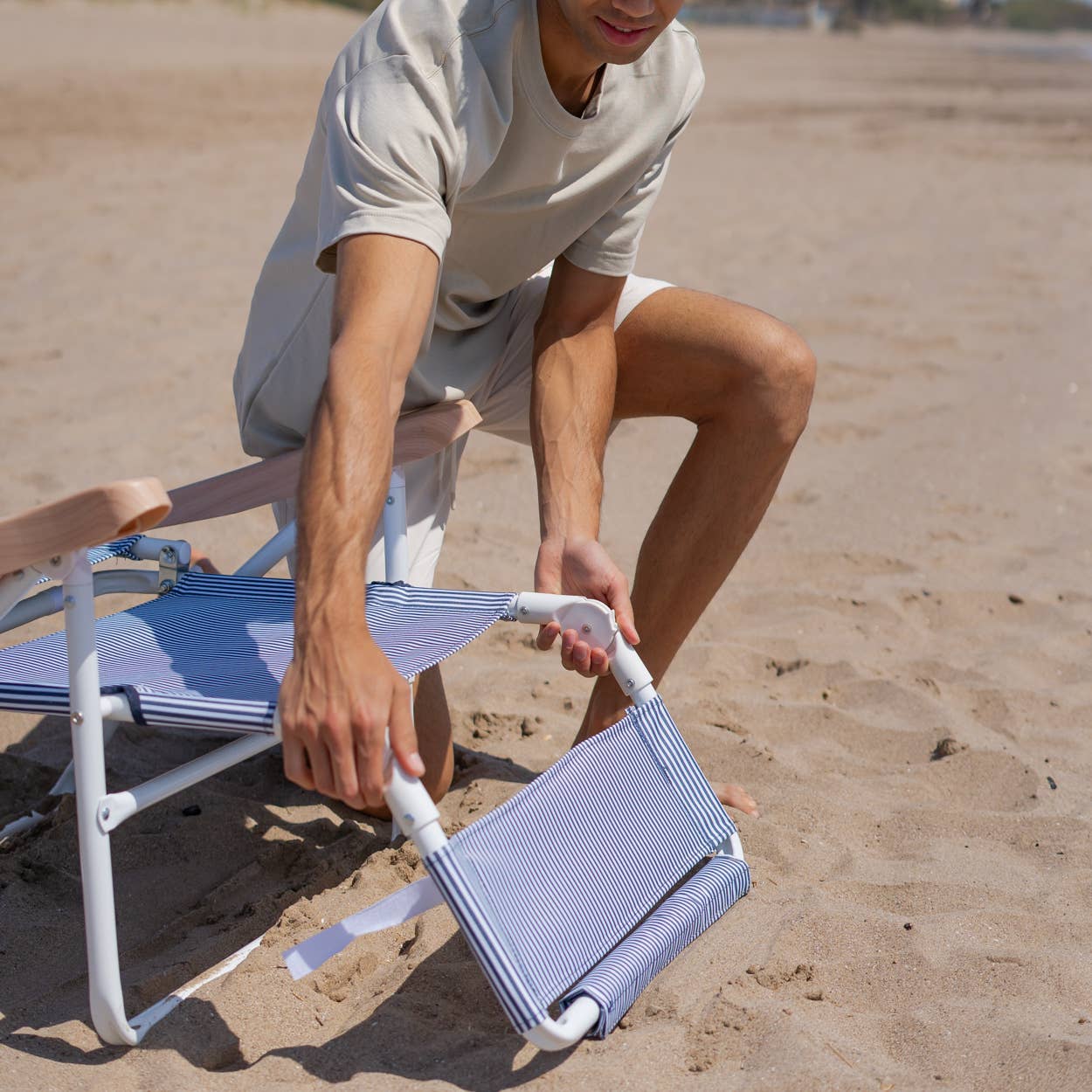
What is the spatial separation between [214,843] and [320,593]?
94cm

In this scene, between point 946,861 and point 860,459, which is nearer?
point 946,861

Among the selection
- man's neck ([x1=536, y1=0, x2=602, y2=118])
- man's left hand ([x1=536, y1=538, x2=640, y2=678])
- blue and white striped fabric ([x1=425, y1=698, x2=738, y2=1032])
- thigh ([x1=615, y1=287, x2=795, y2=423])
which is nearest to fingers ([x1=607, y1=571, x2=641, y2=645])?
man's left hand ([x1=536, y1=538, x2=640, y2=678])

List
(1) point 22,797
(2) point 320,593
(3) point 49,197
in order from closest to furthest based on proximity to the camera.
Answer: (2) point 320,593 → (1) point 22,797 → (3) point 49,197

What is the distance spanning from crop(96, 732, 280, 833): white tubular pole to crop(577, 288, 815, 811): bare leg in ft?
2.59

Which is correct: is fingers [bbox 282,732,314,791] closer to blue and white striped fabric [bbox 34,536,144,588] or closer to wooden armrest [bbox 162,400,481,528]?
wooden armrest [bbox 162,400,481,528]

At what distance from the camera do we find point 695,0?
52.6 m

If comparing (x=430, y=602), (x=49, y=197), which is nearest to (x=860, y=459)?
(x=430, y=602)

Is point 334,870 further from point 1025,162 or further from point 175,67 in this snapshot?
point 175,67

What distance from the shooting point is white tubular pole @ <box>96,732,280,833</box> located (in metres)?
1.61

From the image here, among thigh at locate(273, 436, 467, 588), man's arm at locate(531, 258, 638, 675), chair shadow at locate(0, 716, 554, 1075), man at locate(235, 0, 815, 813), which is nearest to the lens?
chair shadow at locate(0, 716, 554, 1075)

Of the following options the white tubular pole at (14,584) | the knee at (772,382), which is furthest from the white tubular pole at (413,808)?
the knee at (772,382)

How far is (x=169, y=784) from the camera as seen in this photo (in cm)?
165

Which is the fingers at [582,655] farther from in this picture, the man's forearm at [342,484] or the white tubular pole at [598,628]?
the man's forearm at [342,484]

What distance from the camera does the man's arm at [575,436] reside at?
206 cm
